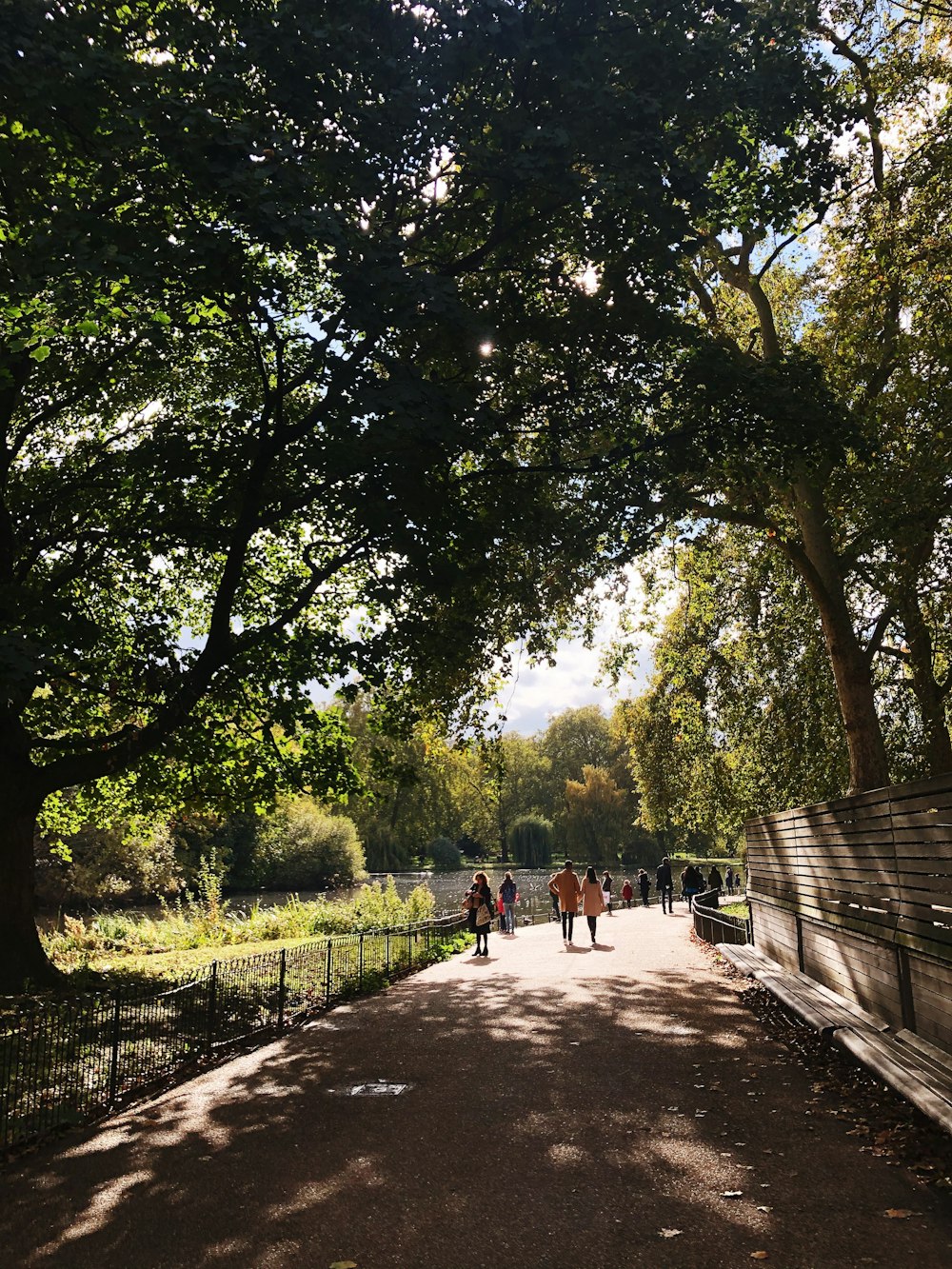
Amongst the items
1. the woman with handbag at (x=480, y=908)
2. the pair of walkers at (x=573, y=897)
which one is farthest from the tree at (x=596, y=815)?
the woman with handbag at (x=480, y=908)

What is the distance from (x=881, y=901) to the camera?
342 inches

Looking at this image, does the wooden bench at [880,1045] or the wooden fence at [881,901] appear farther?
the wooden fence at [881,901]

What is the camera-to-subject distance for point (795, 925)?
13195mm

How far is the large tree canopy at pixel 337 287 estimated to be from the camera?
8.94 m

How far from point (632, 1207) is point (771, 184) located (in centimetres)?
1094

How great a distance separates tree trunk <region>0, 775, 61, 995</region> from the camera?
13672mm

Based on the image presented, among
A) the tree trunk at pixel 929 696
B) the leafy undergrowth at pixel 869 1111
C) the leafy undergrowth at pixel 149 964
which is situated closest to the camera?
the leafy undergrowth at pixel 869 1111

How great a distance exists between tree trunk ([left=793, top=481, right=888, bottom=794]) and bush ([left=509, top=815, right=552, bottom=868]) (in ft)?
260

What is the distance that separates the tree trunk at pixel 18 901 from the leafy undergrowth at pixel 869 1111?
9.93 m

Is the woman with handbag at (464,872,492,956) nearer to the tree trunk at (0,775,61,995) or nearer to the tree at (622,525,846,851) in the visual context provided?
the tree at (622,525,846,851)

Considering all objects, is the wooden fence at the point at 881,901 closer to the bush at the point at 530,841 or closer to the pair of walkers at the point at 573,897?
the pair of walkers at the point at 573,897

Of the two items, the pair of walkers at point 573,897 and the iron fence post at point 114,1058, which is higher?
the pair of walkers at point 573,897

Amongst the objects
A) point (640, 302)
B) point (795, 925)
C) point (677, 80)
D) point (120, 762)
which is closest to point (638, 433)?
point (640, 302)

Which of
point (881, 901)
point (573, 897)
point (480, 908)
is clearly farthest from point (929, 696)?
point (881, 901)
